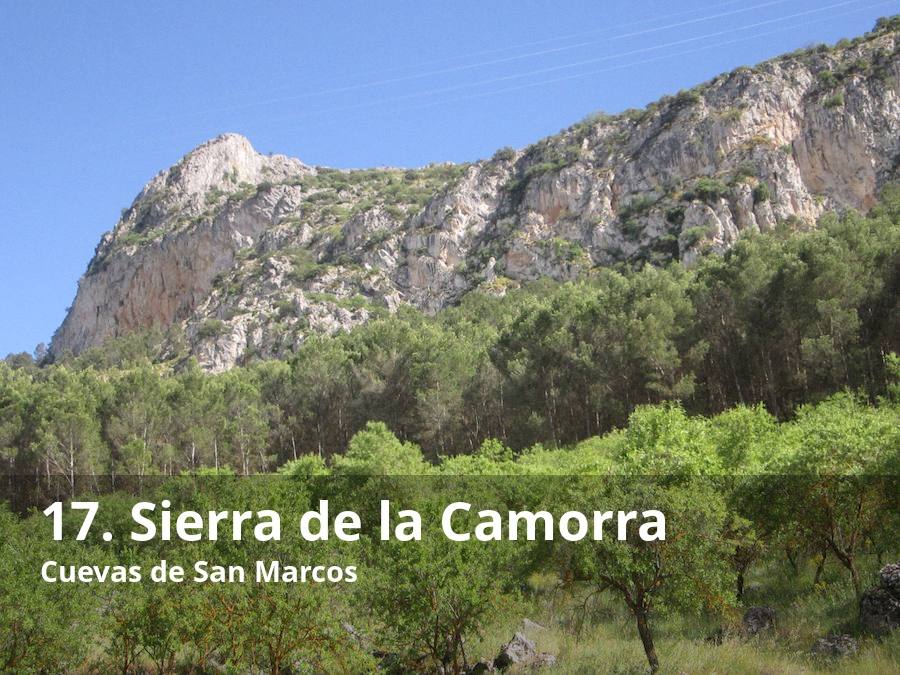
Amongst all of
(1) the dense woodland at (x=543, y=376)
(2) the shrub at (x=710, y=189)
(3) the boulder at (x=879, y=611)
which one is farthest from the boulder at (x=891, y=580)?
(2) the shrub at (x=710, y=189)

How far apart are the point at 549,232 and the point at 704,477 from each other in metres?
124

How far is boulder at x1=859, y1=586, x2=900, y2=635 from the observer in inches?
871

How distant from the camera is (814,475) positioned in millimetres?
23438

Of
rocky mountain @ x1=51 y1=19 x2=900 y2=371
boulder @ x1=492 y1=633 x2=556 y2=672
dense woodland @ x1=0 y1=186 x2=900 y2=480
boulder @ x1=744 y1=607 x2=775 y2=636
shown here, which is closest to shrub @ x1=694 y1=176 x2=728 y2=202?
rocky mountain @ x1=51 y1=19 x2=900 y2=371

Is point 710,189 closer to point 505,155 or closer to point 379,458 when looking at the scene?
point 505,155

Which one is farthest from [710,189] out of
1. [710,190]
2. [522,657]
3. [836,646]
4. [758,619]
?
[836,646]

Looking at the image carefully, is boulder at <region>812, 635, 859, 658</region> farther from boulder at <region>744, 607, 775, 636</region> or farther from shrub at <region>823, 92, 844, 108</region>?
shrub at <region>823, 92, 844, 108</region>

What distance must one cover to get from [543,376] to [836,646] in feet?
148

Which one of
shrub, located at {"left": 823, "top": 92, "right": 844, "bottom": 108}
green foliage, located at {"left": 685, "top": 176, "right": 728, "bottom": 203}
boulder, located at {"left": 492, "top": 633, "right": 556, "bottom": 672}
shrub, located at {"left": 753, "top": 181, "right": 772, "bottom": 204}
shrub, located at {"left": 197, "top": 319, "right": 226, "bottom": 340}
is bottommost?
boulder, located at {"left": 492, "top": 633, "right": 556, "bottom": 672}

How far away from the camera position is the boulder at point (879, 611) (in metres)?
22.1

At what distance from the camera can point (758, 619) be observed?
2597 centimetres

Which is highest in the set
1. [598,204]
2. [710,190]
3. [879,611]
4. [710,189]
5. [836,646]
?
[598,204]

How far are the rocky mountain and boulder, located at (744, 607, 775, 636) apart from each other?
77013 millimetres

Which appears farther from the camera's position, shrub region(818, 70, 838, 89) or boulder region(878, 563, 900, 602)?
shrub region(818, 70, 838, 89)
